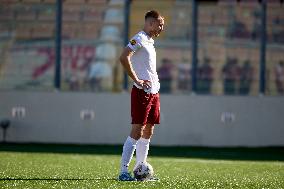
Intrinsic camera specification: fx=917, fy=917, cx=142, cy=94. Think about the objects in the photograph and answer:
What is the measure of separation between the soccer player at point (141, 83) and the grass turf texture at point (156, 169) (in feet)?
1.26

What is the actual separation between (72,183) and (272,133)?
1082 centimetres

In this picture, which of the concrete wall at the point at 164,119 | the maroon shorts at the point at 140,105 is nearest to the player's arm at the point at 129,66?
the maroon shorts at the point at 140,105

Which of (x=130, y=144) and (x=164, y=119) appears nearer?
(x=130, y=144)

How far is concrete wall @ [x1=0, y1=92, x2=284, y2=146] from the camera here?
18.8 metres

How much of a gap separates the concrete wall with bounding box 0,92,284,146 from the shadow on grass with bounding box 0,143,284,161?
1.44 ft

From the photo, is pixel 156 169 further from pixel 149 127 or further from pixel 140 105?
pixel 140 105

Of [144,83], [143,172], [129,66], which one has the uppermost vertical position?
[129,66]

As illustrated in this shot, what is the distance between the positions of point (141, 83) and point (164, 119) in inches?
380

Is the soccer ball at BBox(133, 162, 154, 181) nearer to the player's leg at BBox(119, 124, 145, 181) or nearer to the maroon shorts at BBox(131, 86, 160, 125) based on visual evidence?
the player's leg at BBox(119, 124, 145, 181)

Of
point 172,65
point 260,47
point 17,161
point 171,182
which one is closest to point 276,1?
point 260,47

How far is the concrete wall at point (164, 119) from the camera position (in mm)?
18797

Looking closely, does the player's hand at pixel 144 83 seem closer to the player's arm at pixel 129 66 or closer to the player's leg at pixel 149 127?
the player's arm at pixel 129 66

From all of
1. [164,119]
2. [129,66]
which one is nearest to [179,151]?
[164,119]

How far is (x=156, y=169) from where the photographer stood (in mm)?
11547
